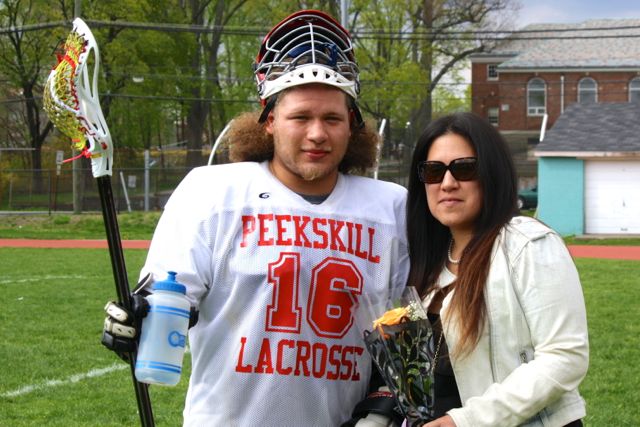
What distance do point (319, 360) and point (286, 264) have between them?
328mm

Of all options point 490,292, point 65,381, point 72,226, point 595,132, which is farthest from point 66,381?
point 595,132

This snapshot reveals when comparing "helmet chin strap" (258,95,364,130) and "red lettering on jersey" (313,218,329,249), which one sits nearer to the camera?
"red lettering on jersey" (313,218,329,249)

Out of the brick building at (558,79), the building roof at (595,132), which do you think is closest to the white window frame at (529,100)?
the brick building at (558,79)

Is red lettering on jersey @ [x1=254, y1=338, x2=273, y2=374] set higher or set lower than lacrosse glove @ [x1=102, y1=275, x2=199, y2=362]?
lower

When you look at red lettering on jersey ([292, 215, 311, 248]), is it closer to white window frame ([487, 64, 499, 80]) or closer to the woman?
the woman

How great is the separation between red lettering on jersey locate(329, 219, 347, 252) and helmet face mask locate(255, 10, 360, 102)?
433 millimetres

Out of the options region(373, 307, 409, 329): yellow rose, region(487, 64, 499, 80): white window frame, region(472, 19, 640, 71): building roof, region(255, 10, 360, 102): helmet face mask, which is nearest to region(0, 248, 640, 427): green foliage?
region(255, 10, 360, 102): helmet face mask

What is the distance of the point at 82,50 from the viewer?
3.00m

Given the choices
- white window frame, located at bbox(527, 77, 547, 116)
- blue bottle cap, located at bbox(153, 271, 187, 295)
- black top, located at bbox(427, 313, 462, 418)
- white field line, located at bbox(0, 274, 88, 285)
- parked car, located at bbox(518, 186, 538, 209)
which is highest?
white window frame, located at bbox(527, 77, 547, 116)

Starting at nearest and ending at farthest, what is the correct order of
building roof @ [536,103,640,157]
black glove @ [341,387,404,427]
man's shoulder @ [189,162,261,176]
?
black glove @ [341,387,404,427], man's shoulder @ [189,162,261,176], building roof @ [536,103,640,157]

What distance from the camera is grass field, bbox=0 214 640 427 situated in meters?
6.88

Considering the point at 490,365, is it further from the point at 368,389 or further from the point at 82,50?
the point at 82,50

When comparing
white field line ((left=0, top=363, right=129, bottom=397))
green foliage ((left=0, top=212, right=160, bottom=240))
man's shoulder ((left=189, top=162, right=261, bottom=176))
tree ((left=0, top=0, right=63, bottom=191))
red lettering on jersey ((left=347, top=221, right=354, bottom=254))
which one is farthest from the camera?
tree ((left=0, top=0, right=63, bottom=191))

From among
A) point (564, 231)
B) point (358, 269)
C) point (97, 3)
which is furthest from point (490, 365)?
point (97, 3)
